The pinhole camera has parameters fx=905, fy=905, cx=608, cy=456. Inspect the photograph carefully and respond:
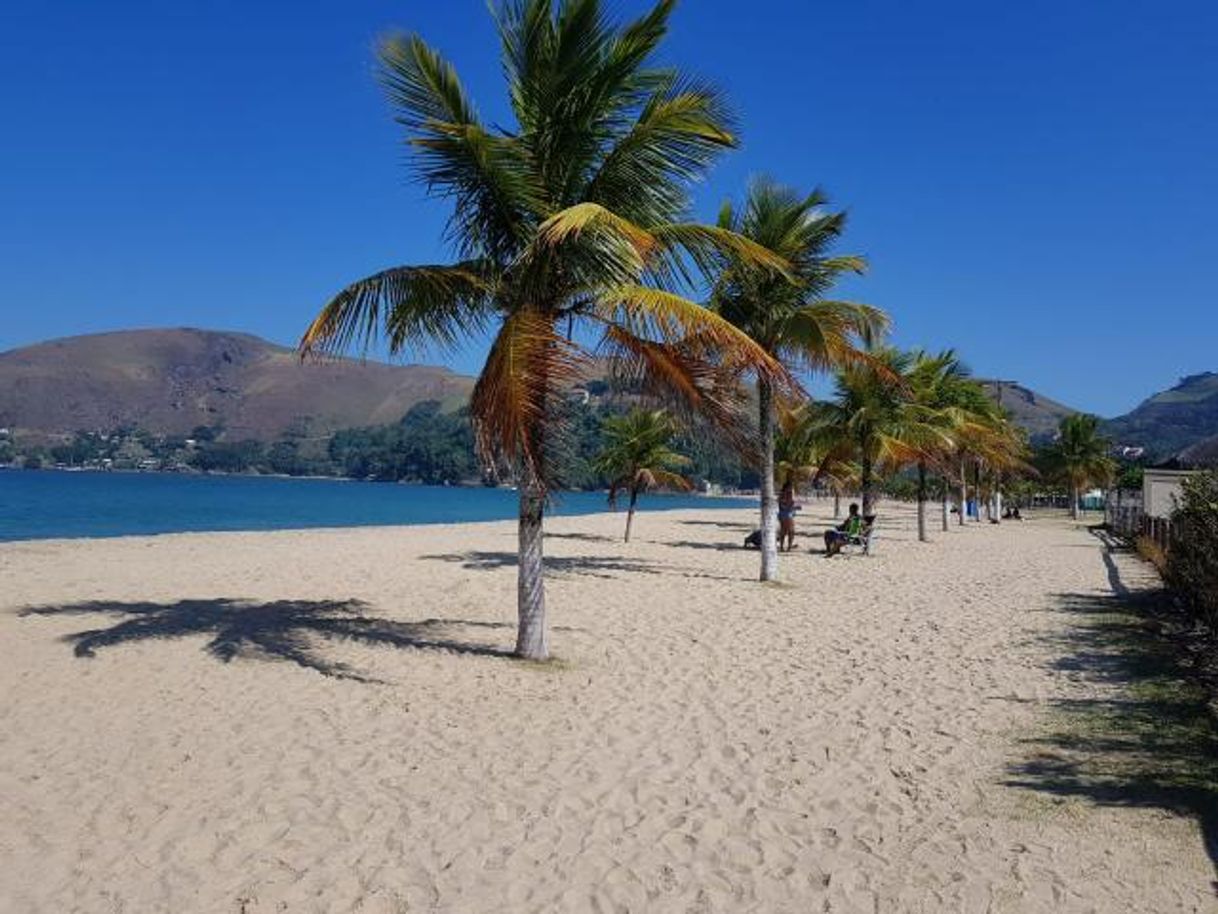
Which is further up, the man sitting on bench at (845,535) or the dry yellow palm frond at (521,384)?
the dry yellow palm frond at (521,384)

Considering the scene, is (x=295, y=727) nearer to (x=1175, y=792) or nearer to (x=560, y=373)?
(x=560, y=373)

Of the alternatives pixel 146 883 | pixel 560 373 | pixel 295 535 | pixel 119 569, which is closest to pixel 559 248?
pixel 560 373

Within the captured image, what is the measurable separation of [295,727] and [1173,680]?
712 cm

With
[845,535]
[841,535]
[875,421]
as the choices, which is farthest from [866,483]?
[841,535]

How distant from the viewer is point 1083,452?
169ft

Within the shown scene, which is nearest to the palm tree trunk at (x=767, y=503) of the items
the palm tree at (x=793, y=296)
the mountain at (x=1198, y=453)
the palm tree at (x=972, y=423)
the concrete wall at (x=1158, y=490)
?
the palm tree at (x=793, y=296)

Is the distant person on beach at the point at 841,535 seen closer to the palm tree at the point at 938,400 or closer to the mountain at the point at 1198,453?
the palm tree at the point at 938,400

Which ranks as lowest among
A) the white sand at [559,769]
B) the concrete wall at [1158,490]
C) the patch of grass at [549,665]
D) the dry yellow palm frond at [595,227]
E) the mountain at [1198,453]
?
the white sand at [559,769]

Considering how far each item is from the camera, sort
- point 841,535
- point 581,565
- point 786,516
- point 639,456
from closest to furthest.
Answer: point 581,565 < point 841,535 < point 786,516 < point 639,456

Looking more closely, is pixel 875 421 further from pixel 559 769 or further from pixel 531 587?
pixel 559 769

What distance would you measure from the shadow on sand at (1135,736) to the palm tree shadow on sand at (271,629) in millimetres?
4620

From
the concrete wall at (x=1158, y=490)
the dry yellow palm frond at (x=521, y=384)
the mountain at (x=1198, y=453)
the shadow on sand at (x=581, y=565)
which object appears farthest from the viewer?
the concrete wall at (x=1158, y=490)

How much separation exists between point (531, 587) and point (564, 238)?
302cm

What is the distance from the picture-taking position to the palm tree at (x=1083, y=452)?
167ft
